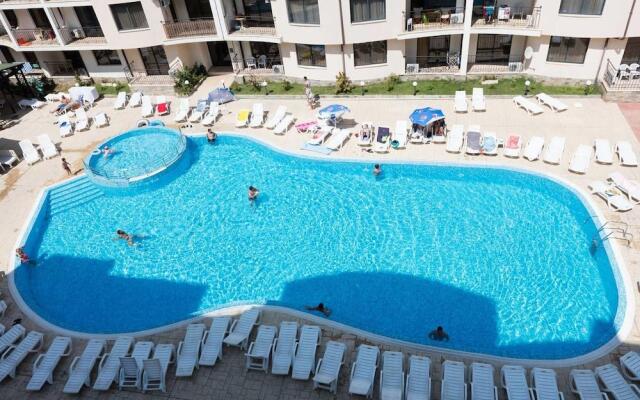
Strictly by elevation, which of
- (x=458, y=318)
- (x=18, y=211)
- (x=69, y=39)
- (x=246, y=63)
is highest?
(x=69, y=39)

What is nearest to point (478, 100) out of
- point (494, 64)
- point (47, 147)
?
point (494, 64)

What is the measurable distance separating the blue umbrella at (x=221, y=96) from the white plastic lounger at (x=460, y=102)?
47.3 feet

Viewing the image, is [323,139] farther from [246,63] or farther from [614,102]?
[614,102]

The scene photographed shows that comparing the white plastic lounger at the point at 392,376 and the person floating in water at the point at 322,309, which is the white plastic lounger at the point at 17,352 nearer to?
the person floating in water at the point at 322,309

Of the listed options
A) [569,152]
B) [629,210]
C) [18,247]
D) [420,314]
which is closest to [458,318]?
[420,314]

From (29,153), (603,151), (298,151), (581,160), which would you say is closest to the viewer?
(581,160)

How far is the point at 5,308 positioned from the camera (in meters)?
16.6

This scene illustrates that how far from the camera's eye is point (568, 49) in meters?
25.1

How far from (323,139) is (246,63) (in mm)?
11497

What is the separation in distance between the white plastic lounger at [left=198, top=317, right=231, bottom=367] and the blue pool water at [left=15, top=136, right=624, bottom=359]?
4.99 ft

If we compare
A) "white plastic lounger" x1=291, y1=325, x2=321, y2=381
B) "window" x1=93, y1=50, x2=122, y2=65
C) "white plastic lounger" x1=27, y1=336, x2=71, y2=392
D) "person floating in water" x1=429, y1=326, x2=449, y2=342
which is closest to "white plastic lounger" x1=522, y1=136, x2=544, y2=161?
"person floating in water" x1=429, y1=326, x2=449, y2=342

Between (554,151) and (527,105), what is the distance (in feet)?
16.0

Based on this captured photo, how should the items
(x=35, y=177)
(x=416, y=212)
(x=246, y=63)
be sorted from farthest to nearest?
(x=246, y=63), (x=35, y=177), (x=416, y=212)

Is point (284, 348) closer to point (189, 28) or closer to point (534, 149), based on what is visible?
point (534, 149)
